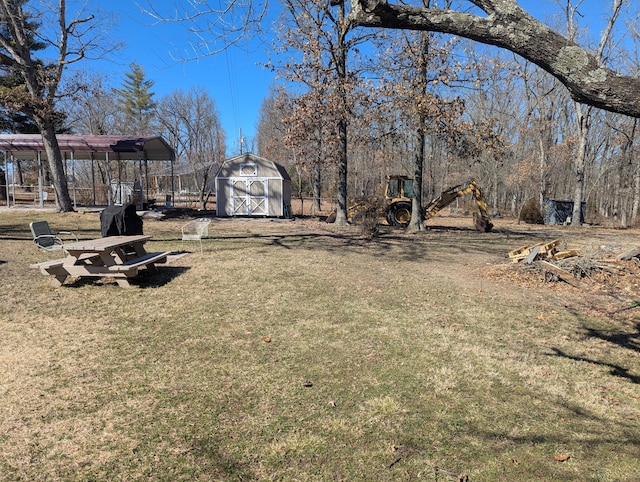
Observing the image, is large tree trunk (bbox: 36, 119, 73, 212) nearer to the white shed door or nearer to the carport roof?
the carport roof

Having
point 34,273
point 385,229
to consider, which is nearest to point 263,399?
point 34,273

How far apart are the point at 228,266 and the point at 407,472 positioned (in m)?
6.31

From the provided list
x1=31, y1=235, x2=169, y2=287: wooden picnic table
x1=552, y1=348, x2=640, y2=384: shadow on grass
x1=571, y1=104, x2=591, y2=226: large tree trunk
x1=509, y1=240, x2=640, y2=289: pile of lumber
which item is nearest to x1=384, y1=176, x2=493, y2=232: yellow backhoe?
x1=509, y1=240, x2=640, y2=289: pile of lumber

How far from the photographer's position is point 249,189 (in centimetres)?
2116

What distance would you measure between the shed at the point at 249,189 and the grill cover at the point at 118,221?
1312 centimetres

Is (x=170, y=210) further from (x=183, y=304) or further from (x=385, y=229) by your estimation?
(x=183, y=304)

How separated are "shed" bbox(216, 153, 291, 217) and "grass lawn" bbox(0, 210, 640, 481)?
45.5ft

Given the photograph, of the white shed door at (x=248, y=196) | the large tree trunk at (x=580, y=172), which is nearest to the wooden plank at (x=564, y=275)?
the white shed door at (x=248, y=196)

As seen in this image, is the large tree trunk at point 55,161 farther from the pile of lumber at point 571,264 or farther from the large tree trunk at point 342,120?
the pile of lumber at point 571,264

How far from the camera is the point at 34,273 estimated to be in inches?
275

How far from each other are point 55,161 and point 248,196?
28.9ft

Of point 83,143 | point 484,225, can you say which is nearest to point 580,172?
point 484,225

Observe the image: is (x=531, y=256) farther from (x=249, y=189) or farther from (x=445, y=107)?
(x=249, y=189)

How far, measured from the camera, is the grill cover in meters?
7.84
